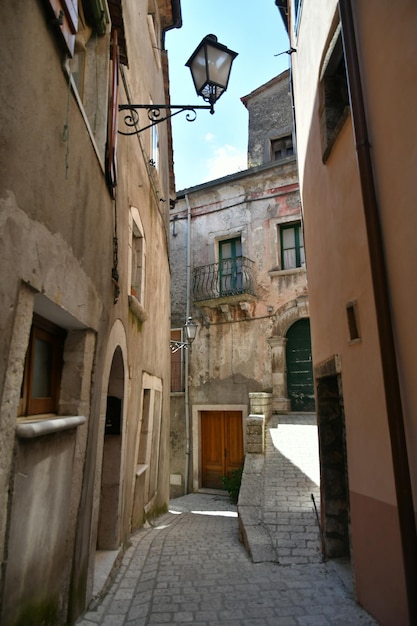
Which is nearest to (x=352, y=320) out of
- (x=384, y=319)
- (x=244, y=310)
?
(x=384, y=319)

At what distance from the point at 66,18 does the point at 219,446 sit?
38.6 feet

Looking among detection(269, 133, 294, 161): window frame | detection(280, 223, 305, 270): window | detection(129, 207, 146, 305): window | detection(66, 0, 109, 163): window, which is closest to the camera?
detection(66, 0, 109, 163): window

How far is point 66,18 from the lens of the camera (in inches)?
101

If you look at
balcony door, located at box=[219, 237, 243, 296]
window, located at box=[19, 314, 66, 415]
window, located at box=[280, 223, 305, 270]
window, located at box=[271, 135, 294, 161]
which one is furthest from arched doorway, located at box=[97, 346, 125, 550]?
window, located at box=[271, 135, 294, 161]

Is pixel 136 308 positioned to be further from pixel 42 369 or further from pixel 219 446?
pixel 219 446

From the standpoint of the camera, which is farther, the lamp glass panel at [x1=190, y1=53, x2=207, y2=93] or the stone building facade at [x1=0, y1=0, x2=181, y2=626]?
the lamp glass panel at [x1=190, y1=53, x2=207, y2=93]

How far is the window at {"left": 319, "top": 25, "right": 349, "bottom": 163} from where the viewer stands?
4.62m

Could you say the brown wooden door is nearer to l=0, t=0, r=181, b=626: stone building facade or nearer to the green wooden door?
the green wooden door

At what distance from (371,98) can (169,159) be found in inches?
324

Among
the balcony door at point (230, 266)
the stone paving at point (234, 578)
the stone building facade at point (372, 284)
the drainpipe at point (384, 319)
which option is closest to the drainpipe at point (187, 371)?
the balcony door at point (230, 266)

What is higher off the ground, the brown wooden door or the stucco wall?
the stucco wall

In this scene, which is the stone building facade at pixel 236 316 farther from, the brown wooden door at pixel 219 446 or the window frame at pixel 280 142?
the window frame at pixel 280 142

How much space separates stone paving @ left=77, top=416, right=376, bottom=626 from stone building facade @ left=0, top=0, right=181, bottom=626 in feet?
1.49

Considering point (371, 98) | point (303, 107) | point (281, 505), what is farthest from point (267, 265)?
point (371, 98)
